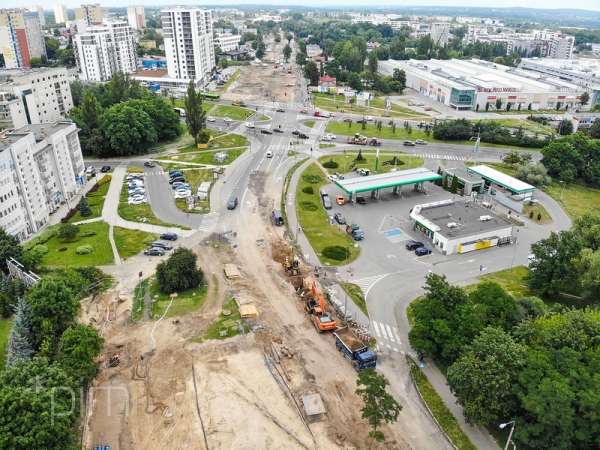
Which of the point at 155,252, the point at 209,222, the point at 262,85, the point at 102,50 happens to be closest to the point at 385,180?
the point at 209,222

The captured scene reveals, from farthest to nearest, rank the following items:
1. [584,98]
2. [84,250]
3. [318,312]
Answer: [584,98] → [84,250] → [318,312]

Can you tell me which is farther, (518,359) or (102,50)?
(102,50)

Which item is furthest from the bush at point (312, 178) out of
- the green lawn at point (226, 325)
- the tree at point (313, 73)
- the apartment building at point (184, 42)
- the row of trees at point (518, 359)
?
the apartment building at point (184, 42)

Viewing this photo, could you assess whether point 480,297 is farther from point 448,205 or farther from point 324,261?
point 448,205

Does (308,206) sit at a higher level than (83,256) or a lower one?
lower

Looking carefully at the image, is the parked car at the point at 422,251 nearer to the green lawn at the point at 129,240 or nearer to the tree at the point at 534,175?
the green lawn at the point at 129,240

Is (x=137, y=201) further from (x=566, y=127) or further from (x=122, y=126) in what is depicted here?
(x=566, y=127)

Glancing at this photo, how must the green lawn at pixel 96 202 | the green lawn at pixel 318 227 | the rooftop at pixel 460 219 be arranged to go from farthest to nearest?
the green lawn at pixel 96 202 → the rooftop at pixel 460 219 → the green lawn at pixel 318 227

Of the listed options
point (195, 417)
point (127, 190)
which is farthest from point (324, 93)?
point (195, 417)
